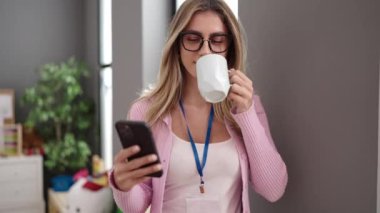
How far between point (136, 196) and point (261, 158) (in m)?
0.35

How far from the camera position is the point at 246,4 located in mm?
1378

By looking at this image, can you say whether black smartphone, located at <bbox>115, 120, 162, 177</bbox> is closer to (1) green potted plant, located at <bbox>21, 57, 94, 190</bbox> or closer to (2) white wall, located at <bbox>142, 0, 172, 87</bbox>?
(2) white wall, located at <bbox>142, 0, 172, 87</bbox>

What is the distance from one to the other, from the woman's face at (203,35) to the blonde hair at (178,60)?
0.05ft

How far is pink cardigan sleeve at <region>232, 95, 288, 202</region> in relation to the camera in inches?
40.5

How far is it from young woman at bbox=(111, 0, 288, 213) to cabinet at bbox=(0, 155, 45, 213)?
2855mm

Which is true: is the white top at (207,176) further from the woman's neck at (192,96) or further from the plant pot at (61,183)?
the plant pot at (61,183)

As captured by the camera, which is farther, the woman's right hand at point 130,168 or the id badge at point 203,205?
the id badge at point 203,205

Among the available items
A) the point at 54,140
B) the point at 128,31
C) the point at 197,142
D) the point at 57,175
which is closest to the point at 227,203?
the point at 197,142

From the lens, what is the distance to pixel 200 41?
107 centimetres

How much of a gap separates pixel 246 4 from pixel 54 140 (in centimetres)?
291

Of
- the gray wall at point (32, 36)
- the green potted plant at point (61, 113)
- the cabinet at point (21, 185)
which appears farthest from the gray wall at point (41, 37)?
the cabinet at point (21, 185)

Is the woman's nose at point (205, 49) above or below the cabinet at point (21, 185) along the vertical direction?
above

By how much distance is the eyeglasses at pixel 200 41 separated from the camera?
3.50ft

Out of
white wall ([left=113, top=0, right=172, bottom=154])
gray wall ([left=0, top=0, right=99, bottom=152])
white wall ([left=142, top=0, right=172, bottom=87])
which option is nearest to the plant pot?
gray wall ([left=0, top=0, right=99, bottom=152])
